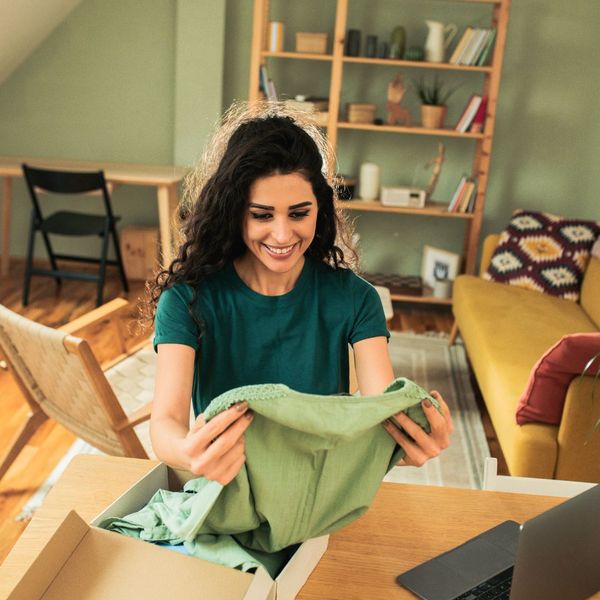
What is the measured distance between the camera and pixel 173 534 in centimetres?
106

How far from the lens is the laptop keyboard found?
112 cm

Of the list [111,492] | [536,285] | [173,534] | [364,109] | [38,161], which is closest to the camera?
[173,534]

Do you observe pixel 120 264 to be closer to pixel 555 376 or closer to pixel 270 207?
pixel 555 376

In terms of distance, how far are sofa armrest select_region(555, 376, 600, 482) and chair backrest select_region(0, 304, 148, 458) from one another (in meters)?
1.18

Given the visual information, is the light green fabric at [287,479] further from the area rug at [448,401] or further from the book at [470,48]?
the book at [470,48]

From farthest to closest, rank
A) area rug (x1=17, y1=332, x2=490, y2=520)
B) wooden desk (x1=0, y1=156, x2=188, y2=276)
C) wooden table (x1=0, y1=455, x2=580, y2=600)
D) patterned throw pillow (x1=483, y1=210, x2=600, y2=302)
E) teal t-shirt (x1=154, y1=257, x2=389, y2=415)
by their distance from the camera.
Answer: wooden desk (x1=0, y1=156, x2=188, y2=276) → patterned throw pillow (x1=483, y1=210, x2=600, y2=302) → area rug (x1=17, y1=332, x2=490, y2=520) → teal t-shirt (x1=154, y1=257, x2=389, y2=415) → wooden table (x1=0, y1=455, x2=580, y2=600)

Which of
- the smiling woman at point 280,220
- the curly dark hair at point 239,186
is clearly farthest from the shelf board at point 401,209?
the smiling woman at point 280,220

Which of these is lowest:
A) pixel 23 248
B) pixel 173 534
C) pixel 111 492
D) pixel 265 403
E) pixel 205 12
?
pixel 23 248

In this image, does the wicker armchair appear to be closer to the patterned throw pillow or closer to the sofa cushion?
the sofa cushion

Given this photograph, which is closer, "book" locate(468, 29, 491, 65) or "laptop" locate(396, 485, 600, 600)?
"laptop" locate(396, 485, 600, 600)

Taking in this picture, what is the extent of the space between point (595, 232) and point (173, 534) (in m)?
3.39

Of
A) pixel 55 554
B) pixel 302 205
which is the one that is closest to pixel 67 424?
pixel 302 205

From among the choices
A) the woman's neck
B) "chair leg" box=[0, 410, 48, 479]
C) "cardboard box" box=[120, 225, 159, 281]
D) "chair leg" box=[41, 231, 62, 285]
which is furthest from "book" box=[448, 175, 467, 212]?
the woman's neck

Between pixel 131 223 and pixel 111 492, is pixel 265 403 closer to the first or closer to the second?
A: pixel 111 492
